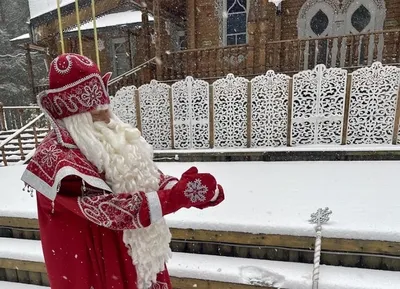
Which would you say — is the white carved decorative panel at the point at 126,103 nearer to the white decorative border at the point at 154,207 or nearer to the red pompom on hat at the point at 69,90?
the red pompom on hat at the point at 69,90

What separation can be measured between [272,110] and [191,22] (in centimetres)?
563

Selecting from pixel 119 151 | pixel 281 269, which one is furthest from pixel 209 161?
pixel 119 151

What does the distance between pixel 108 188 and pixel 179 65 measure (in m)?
6.51

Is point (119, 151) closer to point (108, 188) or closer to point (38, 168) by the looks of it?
point (108, 188)

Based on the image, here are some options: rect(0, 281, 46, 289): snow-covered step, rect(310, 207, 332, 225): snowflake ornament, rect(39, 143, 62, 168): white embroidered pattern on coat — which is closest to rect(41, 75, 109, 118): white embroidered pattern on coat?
rect(39, 143, 62, 168): white embroidered pattern on coat

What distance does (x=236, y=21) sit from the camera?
834 cm

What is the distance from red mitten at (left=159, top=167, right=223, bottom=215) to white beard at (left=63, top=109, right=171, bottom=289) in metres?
0.19

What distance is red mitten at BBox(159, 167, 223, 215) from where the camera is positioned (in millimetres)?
1011

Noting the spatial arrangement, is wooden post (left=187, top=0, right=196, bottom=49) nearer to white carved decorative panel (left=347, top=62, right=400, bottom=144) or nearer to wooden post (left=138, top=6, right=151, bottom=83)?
wooden post (left=138, top=6, right=151, bottom=83)

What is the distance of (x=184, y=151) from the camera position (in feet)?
15.4

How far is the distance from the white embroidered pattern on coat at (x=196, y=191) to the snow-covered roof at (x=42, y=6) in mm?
11601

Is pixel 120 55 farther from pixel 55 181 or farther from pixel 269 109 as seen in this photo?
pixel 55 181

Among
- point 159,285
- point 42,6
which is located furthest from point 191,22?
point 159,285

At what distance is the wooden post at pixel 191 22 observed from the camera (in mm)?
8586
